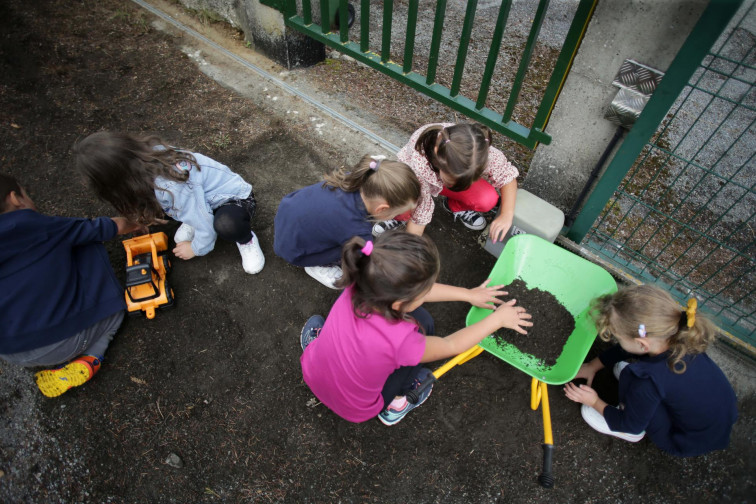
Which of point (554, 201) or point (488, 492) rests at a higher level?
point (554, 201)

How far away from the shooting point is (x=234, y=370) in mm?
2227

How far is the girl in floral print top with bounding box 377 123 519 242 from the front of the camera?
199 centimetres

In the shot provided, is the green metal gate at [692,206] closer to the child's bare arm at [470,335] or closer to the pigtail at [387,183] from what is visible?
the child's bare arm at [470,335]

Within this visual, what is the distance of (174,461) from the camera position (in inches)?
76.9

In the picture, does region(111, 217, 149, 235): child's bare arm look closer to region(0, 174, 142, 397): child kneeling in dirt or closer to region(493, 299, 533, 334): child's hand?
region(0, 174, 142, 397): child kneeling in dirt

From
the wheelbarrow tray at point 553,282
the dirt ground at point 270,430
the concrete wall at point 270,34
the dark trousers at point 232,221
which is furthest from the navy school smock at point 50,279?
the concrete wall at point 270,34

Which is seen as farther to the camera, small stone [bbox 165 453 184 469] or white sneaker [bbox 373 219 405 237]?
white sneaker [bbox 373 219 405 237]

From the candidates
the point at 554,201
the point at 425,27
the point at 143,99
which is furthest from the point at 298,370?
the point at 425,27

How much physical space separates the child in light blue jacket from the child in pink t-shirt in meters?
0.96

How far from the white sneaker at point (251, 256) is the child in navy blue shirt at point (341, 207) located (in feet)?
1.00

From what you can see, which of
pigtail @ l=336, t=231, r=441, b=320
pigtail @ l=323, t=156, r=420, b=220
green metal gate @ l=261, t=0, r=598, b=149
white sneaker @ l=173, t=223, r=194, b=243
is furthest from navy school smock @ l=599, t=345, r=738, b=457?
white sneaker @ l=173, t=223, r=194, b=243

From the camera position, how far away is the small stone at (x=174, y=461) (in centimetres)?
195

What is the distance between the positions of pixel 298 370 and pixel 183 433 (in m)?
0.61

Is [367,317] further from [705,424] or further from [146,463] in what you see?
[705,424]
